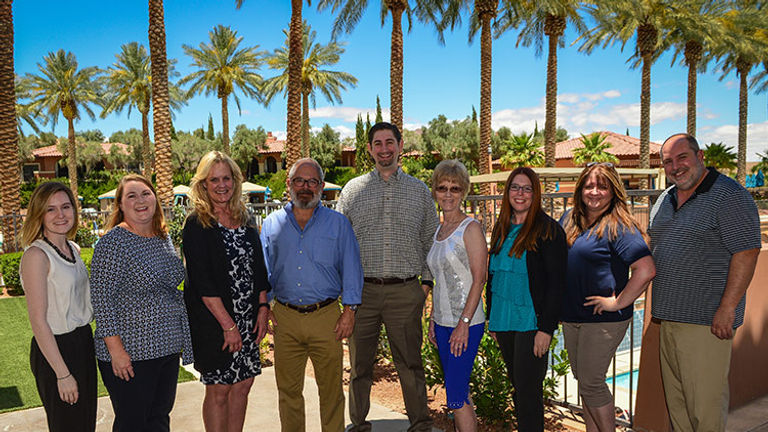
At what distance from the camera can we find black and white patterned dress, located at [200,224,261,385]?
3.15 metres

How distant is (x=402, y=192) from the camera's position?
3803 millimetres

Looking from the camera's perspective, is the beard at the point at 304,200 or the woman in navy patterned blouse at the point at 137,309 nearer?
the woman in navy patterned blouse at the point at 137,309

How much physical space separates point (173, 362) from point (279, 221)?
3.55ft

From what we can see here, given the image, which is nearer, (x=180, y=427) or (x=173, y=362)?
(x=173, y=362)

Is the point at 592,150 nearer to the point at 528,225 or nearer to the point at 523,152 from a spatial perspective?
the point at 523,152

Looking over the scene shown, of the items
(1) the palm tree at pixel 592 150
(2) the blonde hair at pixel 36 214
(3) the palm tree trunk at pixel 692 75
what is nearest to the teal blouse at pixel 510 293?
(2) the blonde hair at pixel 36 214

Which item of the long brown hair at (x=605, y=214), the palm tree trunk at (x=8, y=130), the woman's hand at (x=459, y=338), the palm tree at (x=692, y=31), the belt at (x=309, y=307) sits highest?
the palm tree at (x=692, y=31)

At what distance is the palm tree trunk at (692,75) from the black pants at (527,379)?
113 ft

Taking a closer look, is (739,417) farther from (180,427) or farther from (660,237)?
(180,427)

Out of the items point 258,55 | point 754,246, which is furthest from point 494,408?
point 258,55

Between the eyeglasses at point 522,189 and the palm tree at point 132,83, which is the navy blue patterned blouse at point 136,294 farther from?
the palm tree at point 132,83

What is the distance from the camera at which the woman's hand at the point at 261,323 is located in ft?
11.0

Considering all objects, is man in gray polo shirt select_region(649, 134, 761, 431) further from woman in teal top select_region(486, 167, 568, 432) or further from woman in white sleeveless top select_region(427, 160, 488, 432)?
woman in white sleeveless top select_region(427, 160, 488, 432)

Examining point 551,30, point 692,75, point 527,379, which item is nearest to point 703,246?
point 527,379
